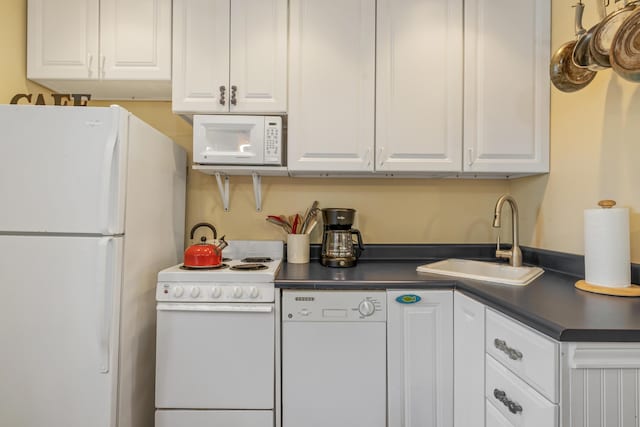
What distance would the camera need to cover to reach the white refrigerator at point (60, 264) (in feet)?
4.52

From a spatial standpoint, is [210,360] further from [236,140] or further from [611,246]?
[611,246]

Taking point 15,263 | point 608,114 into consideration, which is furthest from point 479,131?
point 15,263

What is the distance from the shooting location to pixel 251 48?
182cm

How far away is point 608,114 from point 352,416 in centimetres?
176

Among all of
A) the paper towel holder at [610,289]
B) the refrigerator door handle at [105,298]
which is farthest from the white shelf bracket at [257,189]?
the paper towel holder at [610,289]

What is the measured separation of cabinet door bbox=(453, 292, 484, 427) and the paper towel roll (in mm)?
487

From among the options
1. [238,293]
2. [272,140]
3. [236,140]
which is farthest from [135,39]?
[238,293]

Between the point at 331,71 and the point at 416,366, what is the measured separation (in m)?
1.55

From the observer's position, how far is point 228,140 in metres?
1.83

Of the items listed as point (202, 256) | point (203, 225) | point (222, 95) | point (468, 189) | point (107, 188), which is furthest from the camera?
point (468, 189)

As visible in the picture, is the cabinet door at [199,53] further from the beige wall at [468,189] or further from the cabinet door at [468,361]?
the cabinet door at [468,361]

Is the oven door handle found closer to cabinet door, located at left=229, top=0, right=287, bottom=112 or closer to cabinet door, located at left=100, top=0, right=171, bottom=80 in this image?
cabinet door, located at left=229, top=0, right=287, bottom=112

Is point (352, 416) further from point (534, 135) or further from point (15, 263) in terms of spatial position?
point (534, 135)

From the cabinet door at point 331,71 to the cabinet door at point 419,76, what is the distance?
7 centimetres
